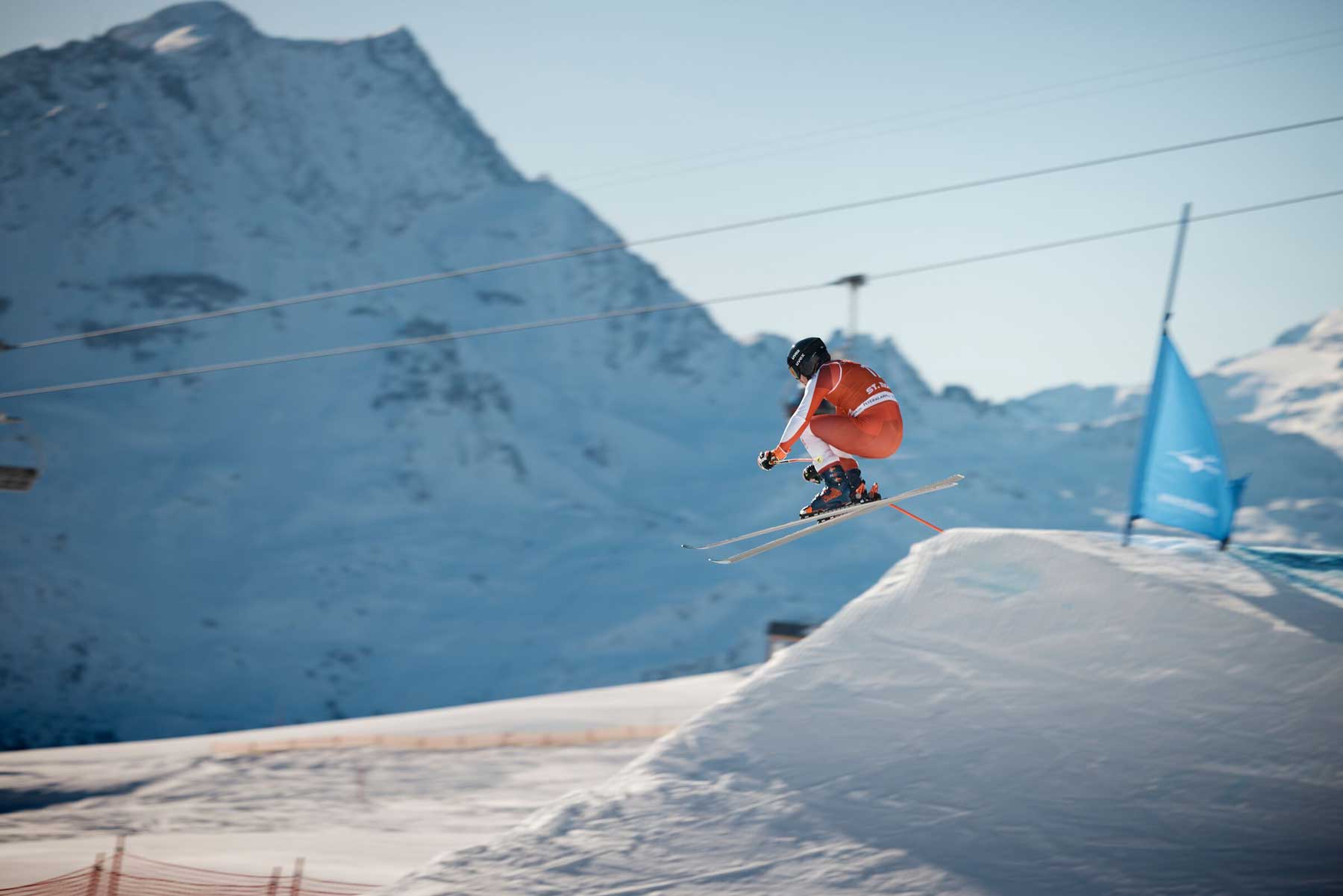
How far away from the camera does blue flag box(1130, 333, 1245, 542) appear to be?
1127cm

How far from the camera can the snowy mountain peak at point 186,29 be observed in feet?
348

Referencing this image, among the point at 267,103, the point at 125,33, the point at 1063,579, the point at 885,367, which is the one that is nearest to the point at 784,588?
the point at 885,367

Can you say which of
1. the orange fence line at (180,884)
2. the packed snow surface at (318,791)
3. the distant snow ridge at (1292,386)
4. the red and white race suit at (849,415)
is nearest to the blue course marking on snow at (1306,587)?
the red and white race suit at (849,415)

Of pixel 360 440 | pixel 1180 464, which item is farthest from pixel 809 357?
pixel 360 440

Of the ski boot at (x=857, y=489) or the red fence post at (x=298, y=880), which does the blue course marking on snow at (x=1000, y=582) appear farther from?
the red fence post at (x=298, y=880)

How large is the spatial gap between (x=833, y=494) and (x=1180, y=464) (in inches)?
226

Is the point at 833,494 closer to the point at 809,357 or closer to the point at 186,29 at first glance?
the point at 809,357

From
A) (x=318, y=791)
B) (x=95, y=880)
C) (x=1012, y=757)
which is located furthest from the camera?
(x=318, y=791)

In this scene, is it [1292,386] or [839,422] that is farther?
[1292,386]

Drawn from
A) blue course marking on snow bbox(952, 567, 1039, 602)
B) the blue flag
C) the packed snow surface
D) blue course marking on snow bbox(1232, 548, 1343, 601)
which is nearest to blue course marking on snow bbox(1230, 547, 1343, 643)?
blue course marking on snow bbox(1232, 548, 1343, 601)

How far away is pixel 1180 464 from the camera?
452 inches

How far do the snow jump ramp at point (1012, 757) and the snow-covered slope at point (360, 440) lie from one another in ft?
138

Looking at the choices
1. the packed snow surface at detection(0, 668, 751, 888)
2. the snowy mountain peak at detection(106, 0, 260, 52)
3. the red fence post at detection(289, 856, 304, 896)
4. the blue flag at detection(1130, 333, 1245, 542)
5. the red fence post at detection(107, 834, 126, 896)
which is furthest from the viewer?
the snowy mountain peak at detection(106, 0, 260, 52)

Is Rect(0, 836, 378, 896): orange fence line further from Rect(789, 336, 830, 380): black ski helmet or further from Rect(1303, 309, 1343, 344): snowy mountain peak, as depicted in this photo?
Rect(1303, 309, 1343, 344): snowy mountain peak
